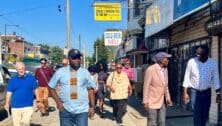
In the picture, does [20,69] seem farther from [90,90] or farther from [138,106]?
[138,106]

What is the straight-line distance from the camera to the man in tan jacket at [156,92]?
9.48m

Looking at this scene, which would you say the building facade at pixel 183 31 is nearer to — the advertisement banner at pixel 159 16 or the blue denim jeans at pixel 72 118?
the advertisement banner at pixel 159 16

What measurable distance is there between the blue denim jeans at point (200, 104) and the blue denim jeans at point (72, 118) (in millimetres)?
2648

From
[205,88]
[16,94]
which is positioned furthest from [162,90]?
[16,94]

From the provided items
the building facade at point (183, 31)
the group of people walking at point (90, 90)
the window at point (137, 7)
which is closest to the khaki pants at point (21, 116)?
the group of people walking at point (90, 90)

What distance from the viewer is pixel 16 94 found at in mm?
10641

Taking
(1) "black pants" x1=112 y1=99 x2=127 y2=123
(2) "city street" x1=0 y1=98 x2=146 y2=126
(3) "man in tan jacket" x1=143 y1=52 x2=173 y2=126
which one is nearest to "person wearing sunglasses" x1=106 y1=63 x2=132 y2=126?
Result: (1) "black pants" x1=112 y1=99 x2=127 y2=123

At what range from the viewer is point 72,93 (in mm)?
7930

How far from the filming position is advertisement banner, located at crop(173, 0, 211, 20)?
41.3ft

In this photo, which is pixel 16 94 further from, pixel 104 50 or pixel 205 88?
pixel 104 50

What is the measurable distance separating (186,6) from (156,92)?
5.11m

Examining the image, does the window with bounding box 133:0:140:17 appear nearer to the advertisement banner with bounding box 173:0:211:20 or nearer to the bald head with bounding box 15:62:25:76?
the advertisement banner with bounding box 173:0:211:20

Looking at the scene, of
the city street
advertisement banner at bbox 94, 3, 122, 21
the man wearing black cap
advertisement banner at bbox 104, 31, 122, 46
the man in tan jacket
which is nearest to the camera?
the man wearing black cap

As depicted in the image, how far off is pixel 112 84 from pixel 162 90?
4.74 metres
